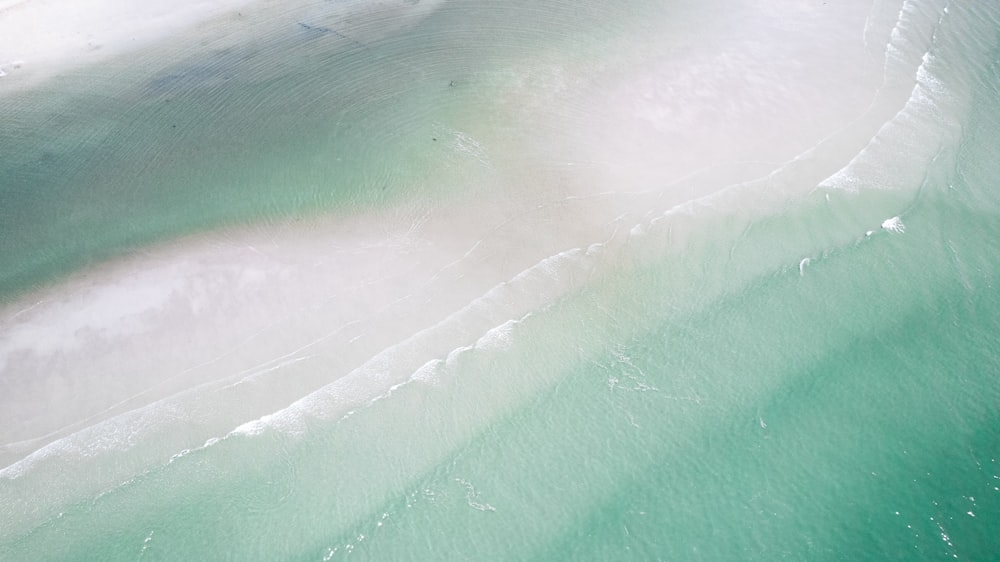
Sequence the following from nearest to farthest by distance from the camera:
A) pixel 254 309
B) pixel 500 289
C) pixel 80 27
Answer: pixel 254 309, pixel 500 289, pixel 80 27

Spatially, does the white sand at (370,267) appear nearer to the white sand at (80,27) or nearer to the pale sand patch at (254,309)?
the pale sand patch at (254,309)

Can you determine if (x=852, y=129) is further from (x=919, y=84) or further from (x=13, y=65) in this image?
(x=13, y=65)

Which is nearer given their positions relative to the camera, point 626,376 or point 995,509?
point 995,509

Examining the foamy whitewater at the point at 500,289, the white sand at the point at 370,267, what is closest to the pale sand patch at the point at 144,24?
the foamy whitewater at the point at 500,289

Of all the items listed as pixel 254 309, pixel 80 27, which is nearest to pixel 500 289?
pixel 254 309

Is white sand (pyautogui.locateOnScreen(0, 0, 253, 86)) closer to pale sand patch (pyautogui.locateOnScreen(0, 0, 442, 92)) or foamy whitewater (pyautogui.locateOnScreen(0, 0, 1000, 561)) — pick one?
pale sand patch (pyautogui.locateOnScreen(0, 0, 442, 92))

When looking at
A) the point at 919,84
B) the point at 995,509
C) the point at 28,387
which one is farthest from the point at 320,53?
the point at 995,509

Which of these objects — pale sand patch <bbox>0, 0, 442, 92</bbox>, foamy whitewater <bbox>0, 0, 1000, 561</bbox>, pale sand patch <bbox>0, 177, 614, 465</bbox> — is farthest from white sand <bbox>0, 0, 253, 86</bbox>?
pale sand patch <bbox>0, 177, 614, 465</bbox>

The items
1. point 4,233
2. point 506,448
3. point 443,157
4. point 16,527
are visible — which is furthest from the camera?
point 443,157

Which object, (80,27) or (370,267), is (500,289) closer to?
(370,267)
